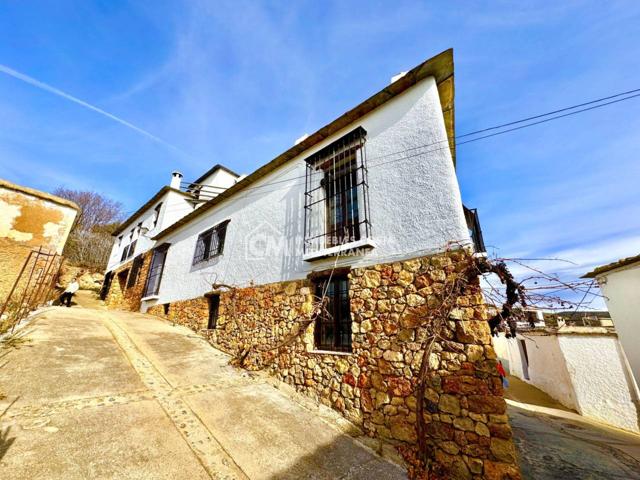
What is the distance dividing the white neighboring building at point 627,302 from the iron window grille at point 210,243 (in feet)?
37.7

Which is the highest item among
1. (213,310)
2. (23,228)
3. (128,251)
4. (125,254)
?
(128,251)

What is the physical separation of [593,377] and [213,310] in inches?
484

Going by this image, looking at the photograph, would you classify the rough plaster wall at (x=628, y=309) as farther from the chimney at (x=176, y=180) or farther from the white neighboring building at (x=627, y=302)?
the chimney at (x=176, y=180)

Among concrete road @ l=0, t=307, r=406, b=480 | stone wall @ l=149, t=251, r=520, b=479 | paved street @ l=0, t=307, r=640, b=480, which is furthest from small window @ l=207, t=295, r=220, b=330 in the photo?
stone wall @ l=149, t=251, r=520, b=479

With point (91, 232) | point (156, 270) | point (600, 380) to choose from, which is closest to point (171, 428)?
point (156, 270)

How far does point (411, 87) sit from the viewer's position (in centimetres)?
520

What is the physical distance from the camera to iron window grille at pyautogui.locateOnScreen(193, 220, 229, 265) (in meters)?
8.63

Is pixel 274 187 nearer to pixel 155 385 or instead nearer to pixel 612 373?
pixel 155 385

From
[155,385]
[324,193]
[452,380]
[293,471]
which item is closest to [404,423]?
[452,380]

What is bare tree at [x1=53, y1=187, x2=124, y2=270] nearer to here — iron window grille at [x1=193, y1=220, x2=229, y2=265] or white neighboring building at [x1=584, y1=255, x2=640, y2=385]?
iron window grille at [x1=193, y1=220, x2=229, y2=265]

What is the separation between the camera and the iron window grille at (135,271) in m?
13.2

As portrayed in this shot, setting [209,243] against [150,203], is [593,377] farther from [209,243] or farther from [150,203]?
[150,203]

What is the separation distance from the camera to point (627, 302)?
7.40 meters

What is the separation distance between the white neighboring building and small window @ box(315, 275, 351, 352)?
7624 millimetres
